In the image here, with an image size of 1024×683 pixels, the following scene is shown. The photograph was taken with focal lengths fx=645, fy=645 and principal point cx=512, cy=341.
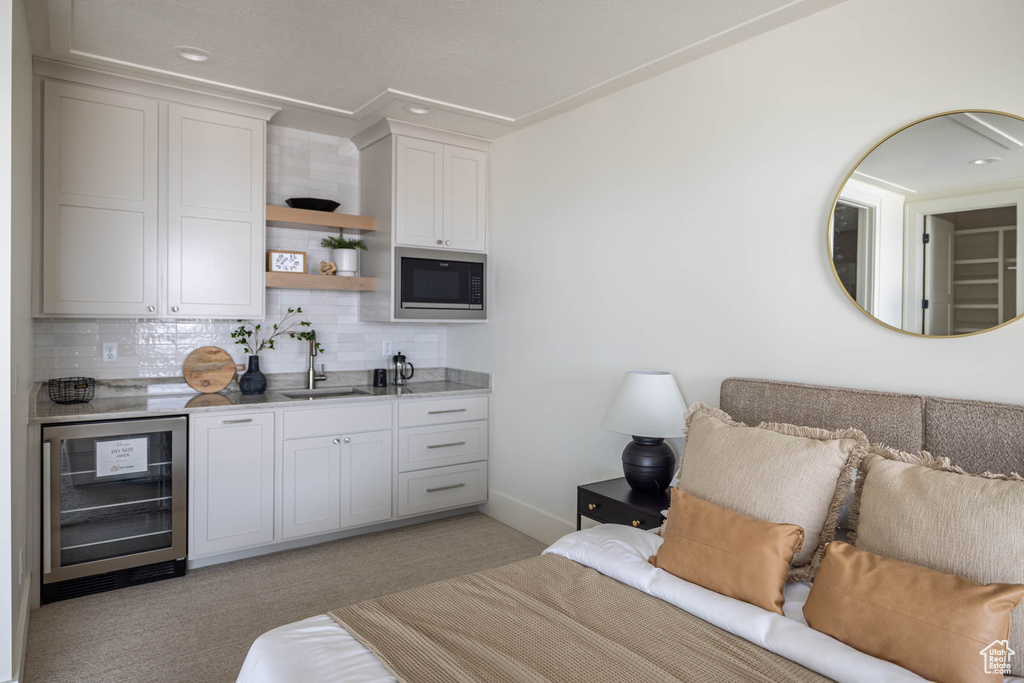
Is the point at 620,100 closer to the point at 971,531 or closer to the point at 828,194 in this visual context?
the point at 828,194

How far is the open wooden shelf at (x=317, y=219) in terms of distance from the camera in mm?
3844

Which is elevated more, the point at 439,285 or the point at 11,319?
the point at 439,285

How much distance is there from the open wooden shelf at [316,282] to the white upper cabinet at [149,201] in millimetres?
146

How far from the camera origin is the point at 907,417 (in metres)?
2.13

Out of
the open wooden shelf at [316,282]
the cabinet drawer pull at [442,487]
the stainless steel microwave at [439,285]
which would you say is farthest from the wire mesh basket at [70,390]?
the cabinet drawer pull at [442,487]

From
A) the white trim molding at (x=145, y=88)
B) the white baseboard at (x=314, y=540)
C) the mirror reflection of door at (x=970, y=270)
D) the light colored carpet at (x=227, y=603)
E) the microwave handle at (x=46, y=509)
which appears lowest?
the light colored carpet at (x=227, y=603)

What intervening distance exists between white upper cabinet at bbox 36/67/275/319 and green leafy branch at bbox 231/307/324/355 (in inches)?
14.9

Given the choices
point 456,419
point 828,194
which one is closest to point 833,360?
point 828,194

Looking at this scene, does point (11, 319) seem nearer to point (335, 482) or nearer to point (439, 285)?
point (335, 482)

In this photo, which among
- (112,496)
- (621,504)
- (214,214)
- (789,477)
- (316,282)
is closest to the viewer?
(789,477)

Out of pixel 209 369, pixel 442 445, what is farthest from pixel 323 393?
pixel 442 445

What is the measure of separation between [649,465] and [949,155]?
5.22 feet

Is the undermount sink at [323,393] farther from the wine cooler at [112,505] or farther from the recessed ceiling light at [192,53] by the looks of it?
the recessed ceiling light at [192,53]

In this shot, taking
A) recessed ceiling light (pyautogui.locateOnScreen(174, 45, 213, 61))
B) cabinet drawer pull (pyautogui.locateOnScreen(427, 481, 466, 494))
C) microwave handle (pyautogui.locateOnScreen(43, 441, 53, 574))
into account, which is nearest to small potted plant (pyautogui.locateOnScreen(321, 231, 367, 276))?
recessed ceiling light (pyautogui.locateOnScreen(174, 45, 213, 61))
